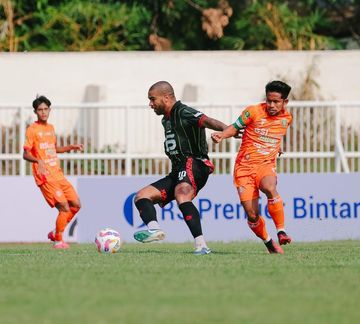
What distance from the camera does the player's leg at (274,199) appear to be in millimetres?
12742

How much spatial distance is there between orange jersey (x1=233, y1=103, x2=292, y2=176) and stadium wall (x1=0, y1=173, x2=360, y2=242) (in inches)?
247

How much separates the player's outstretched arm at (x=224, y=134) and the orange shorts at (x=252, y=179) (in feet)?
1.52

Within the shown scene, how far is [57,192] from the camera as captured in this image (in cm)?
1644

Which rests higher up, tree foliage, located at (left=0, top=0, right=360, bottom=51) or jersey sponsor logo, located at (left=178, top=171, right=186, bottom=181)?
tree foliage, located at (left=0, top=0, right=360, bottom=51)

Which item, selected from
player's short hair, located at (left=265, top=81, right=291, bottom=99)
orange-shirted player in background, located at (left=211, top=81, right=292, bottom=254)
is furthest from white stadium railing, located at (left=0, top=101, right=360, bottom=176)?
player's short hair, located at (left=265, top=81, right=291, bottom=99)

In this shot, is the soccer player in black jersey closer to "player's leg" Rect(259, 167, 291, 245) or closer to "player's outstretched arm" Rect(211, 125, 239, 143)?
"player's outstretched arm" Rect(211, 125, 239, 143)

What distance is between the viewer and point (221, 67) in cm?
2630

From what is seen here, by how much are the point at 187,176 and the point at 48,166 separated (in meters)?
4.13

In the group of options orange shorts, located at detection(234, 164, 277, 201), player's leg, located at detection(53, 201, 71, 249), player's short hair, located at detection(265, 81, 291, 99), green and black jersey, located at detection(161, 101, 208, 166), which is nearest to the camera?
player's short hair, located at detection(265, 81, 291, 99)

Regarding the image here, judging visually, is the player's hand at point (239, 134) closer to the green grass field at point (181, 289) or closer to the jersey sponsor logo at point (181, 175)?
the jersey sponsor logo at point (181, 175)

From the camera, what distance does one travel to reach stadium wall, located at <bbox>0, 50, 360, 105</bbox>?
26078 mm

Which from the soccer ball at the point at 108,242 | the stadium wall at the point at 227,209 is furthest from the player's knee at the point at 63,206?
the stadium wall at the point at 227,209

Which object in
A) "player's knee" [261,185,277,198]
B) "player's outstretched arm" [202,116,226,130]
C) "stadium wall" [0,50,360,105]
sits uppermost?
"stadium wall" [0,50,360,105]

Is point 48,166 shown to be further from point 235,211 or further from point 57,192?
point 235,211
